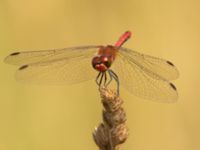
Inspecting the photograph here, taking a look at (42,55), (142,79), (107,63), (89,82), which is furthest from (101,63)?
(89,82)

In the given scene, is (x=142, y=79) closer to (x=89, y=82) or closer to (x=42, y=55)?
(x=42, y=55)

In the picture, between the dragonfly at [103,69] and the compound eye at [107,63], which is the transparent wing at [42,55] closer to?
the dragonfly at [103,69]

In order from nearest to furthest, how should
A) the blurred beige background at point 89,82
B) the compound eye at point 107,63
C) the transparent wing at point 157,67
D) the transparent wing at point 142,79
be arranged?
the transparent wing at point 142,79, the transparent wing at point 157,67, the compound eye at point 107,63, the blurred beige background at point 89,82

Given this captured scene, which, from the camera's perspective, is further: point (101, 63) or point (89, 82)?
point (89, 82)

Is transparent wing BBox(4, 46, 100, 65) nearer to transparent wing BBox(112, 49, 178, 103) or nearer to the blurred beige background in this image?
transparent wing BBox(112, 49, 178, 103)

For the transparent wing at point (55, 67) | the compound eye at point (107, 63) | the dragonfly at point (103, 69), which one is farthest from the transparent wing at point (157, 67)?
the transparent wing at point (55, 67)

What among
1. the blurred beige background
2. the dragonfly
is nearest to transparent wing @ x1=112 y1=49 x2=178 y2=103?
the dragonfly

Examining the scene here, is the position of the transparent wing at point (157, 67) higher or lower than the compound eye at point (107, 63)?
lower

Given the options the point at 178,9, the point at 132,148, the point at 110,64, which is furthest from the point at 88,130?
the point at 178,9
